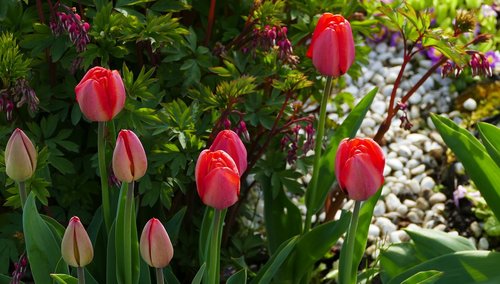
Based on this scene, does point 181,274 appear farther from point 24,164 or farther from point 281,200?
point 24,164

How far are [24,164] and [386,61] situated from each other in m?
2.82

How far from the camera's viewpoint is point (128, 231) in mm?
1989

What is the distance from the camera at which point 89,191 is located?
2.66 m

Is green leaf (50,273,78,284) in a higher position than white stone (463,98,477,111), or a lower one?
higher

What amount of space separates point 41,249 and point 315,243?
783mm

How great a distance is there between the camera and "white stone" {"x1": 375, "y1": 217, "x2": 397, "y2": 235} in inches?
135

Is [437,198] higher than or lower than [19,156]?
lower

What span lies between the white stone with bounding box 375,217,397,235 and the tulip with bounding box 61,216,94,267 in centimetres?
182

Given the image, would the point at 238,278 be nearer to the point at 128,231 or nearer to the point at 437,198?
the point at 128,231

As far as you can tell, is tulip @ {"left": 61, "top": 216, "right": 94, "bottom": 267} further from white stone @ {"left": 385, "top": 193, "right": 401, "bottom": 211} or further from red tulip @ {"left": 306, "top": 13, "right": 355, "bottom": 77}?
white stone @ {"left": 385, "top": 193, "right": 401, "bottom": 211}

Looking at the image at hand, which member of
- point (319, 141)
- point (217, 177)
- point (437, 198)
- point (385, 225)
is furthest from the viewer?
point (437, 198)

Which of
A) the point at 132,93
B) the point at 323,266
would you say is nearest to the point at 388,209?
the point at 323,266

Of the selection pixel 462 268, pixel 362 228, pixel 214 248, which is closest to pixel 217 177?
pixel 214 248

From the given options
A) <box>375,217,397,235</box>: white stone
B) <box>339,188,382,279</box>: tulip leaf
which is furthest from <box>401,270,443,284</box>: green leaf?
<box>375,217,397,235</box>: white stone
